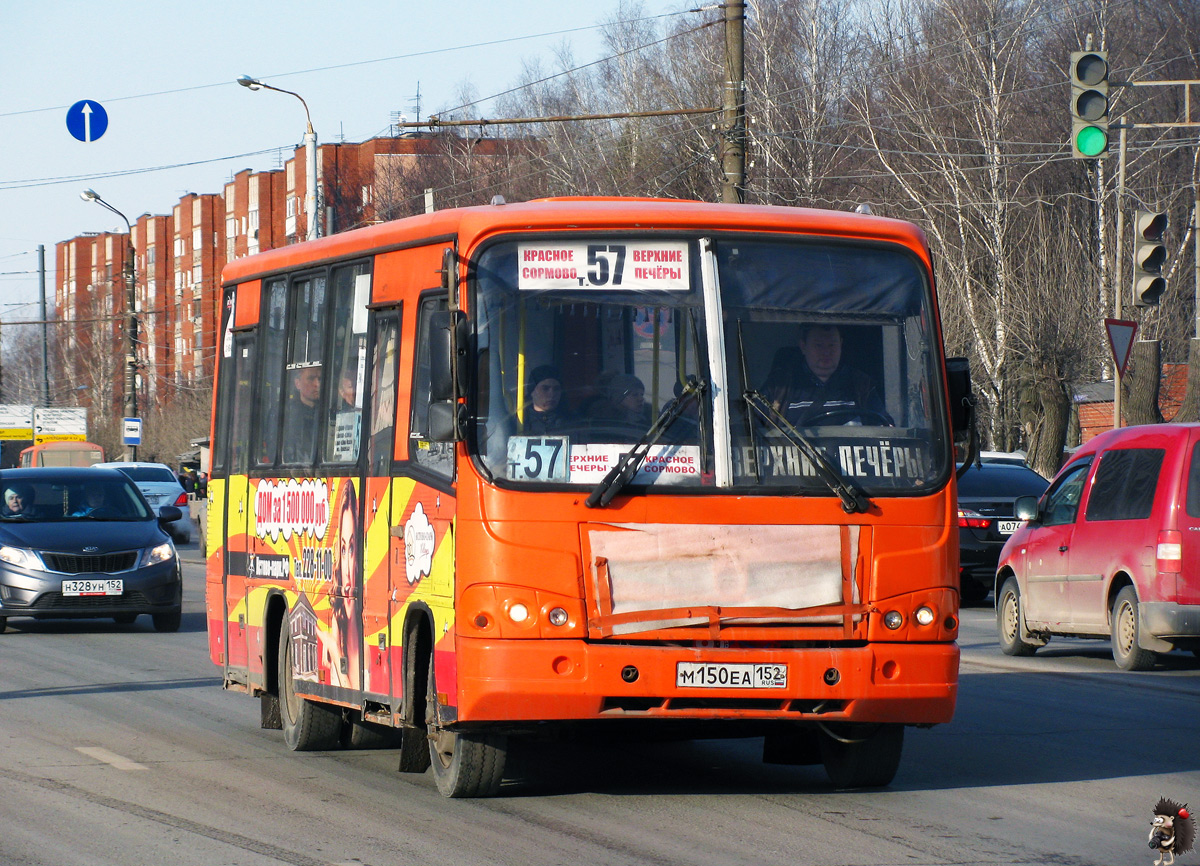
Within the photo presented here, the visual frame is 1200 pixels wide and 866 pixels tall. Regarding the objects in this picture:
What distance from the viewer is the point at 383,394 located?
8.77 metres

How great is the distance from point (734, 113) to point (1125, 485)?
331 inches

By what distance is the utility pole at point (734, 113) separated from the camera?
21578 mm

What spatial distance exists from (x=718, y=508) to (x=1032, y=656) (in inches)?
364

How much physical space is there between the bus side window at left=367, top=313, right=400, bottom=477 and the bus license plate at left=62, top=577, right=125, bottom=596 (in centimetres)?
1012

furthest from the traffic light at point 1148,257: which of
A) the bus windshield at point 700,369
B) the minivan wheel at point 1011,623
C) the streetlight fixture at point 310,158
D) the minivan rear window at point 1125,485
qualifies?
the streetlight fixture at point 310,158

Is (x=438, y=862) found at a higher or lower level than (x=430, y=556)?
lower

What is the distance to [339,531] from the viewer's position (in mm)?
9242

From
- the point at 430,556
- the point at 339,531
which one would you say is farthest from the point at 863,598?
the point at 339,531

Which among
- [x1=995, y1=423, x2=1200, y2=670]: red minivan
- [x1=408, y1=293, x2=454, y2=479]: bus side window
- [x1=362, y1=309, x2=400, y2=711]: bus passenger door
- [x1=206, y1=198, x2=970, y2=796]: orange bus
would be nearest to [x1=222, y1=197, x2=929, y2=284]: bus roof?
[x1=206, y1=198, x2=970, y2=796]: orange bus

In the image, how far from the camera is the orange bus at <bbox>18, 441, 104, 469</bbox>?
56406 millimetres

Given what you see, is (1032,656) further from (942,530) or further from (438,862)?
(438,862)

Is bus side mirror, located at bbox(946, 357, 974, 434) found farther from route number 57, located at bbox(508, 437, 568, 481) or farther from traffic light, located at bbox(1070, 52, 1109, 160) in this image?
traffic light, located at bbox(1070, 52, 1109, 160)

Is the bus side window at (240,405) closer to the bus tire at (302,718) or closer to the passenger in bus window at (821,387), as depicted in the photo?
the bus tire at (302,718)

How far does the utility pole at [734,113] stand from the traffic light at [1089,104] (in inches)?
252
